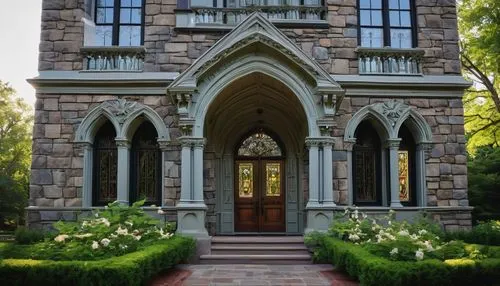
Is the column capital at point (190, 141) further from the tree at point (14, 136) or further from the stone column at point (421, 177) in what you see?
the tree at point (14, 136)

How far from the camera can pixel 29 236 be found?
9.34 m

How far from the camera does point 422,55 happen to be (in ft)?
35.7

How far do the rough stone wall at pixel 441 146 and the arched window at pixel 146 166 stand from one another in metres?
4.07

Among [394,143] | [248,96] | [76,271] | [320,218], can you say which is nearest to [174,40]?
[248,96]

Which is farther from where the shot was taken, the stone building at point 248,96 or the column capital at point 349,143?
the column capital at point 349,143

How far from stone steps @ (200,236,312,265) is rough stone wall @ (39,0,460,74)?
400 cm

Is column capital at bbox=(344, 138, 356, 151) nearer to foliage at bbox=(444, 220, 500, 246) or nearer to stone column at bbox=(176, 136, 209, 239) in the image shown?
foliage at bbox=(444, 220, 500, 246)

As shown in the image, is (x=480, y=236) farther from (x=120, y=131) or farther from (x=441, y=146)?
(x=120, y=131)

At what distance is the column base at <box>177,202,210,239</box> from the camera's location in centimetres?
945

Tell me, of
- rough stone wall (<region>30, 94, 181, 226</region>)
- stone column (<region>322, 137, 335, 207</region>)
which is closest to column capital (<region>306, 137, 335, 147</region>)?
stone column (<region>322, 137, 335, 207</region>)

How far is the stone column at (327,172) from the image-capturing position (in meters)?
9.59

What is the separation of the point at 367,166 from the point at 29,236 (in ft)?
24.4

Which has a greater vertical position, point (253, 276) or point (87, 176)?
point (87, 176)

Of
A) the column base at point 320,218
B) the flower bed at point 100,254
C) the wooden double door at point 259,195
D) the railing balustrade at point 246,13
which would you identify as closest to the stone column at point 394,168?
the column base at point 320,218
